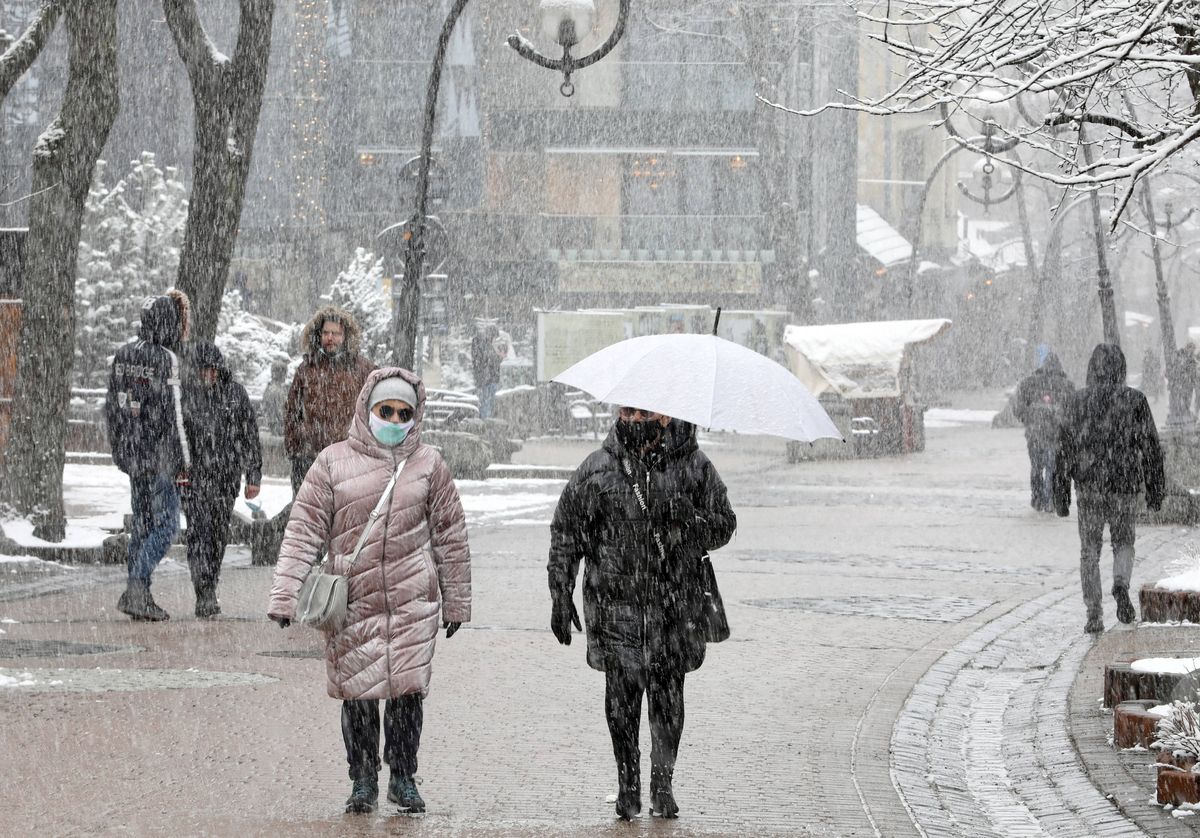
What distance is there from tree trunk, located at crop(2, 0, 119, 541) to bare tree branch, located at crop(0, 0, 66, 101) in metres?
0.25

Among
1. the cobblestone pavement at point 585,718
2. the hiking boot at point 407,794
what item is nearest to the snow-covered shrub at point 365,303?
the cobblestone pavement at point 585,718

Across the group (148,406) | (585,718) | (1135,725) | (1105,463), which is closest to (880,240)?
(1105,463)

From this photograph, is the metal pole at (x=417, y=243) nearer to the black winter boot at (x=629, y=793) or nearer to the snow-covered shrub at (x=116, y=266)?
the black winter boot at (x=629, y=793)

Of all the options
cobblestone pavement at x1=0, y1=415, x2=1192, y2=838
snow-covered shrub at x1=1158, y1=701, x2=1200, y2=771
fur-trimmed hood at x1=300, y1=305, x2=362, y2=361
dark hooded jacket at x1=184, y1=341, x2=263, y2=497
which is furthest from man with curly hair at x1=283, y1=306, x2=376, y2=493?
snow-covered shrub at x1=1158, y1=701, x2=1200, y2=771

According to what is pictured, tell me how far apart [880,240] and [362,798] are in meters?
51.5

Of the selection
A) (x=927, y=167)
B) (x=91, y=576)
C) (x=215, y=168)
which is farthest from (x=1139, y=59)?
(x=927, y=167)

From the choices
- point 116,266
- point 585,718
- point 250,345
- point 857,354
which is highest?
point 116,266

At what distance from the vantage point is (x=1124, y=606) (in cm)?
1166

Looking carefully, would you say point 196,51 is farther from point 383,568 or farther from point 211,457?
point 383,568

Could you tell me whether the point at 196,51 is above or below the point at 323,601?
above

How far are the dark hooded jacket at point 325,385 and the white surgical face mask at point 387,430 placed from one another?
15.1 feet

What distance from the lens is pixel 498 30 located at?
164ft

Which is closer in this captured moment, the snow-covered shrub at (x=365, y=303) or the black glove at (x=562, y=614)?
the black glove at (x=562, y=614)

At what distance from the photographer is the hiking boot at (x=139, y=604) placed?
36.2 ft
